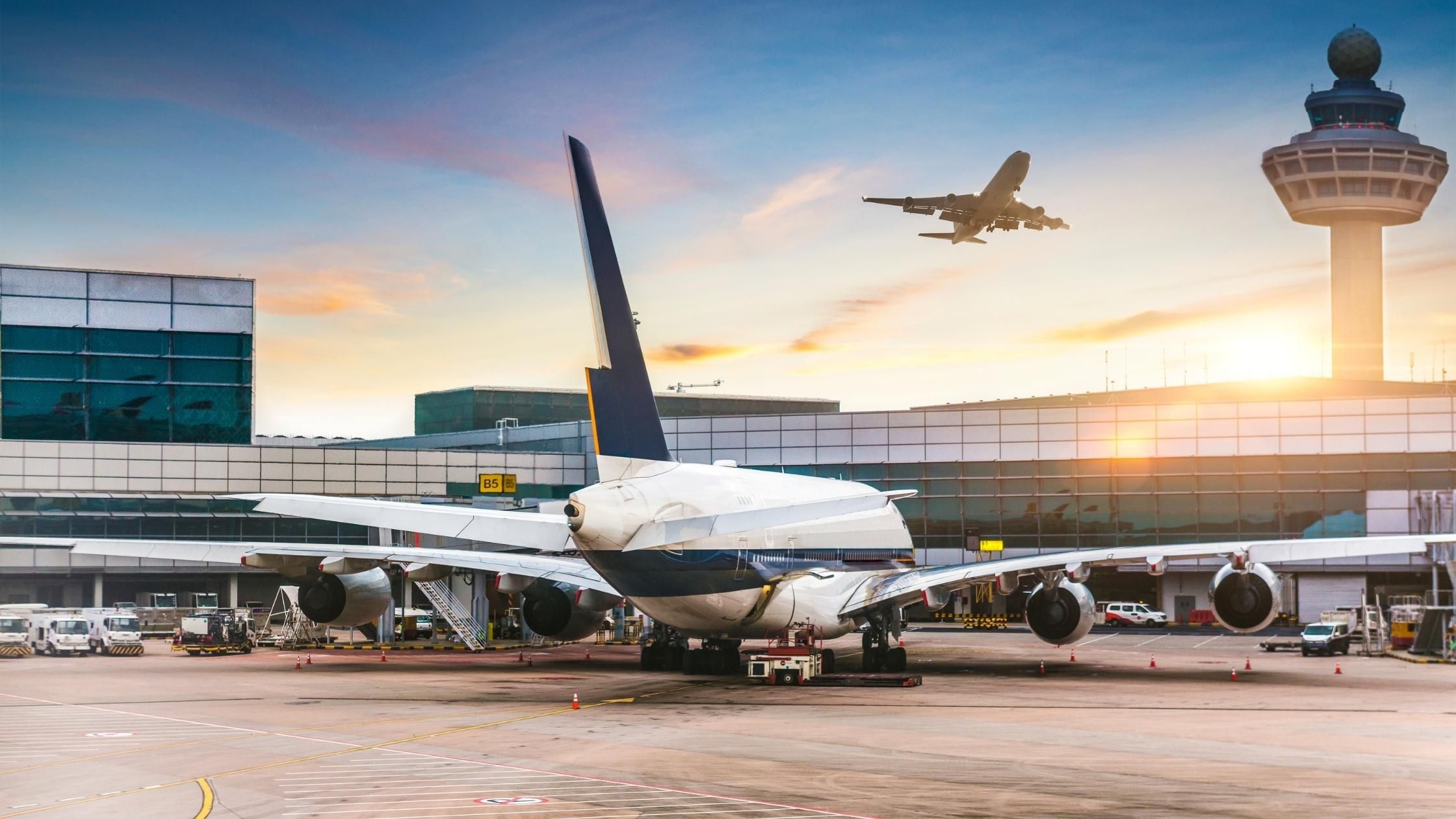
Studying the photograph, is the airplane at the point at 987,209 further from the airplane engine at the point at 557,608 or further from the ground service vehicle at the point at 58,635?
the ground service vehicle at the point at 58,635

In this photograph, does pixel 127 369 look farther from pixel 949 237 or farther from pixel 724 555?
pixel 724 555

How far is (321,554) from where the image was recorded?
122 ft

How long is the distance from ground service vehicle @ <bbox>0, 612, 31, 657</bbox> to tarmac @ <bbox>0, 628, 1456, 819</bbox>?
9.79 meters

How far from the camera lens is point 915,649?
51.4 meters

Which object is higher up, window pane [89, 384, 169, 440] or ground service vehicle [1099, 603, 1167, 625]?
window pane [89, 384, 169, 440]

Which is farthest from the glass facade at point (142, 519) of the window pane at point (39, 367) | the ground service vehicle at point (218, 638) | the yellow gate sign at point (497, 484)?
the ground service vehicle at point (218, 638)

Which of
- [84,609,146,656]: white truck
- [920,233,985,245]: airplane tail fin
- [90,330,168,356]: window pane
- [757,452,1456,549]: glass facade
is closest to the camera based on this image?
[84,609,146,656]: white truck

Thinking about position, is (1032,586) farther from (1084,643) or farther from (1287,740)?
(1287,740)

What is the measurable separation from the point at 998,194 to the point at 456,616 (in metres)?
25.4

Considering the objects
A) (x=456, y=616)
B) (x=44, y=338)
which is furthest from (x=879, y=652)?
(x=44, y=338)

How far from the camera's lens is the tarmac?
17.1m

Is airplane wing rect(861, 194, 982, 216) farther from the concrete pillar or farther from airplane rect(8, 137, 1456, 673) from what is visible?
the concrete pillar

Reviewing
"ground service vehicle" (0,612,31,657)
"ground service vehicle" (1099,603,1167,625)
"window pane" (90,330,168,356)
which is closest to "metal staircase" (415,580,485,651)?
"ground service vehicle" (0,612,31,657)

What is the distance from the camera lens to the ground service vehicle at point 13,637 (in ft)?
155
